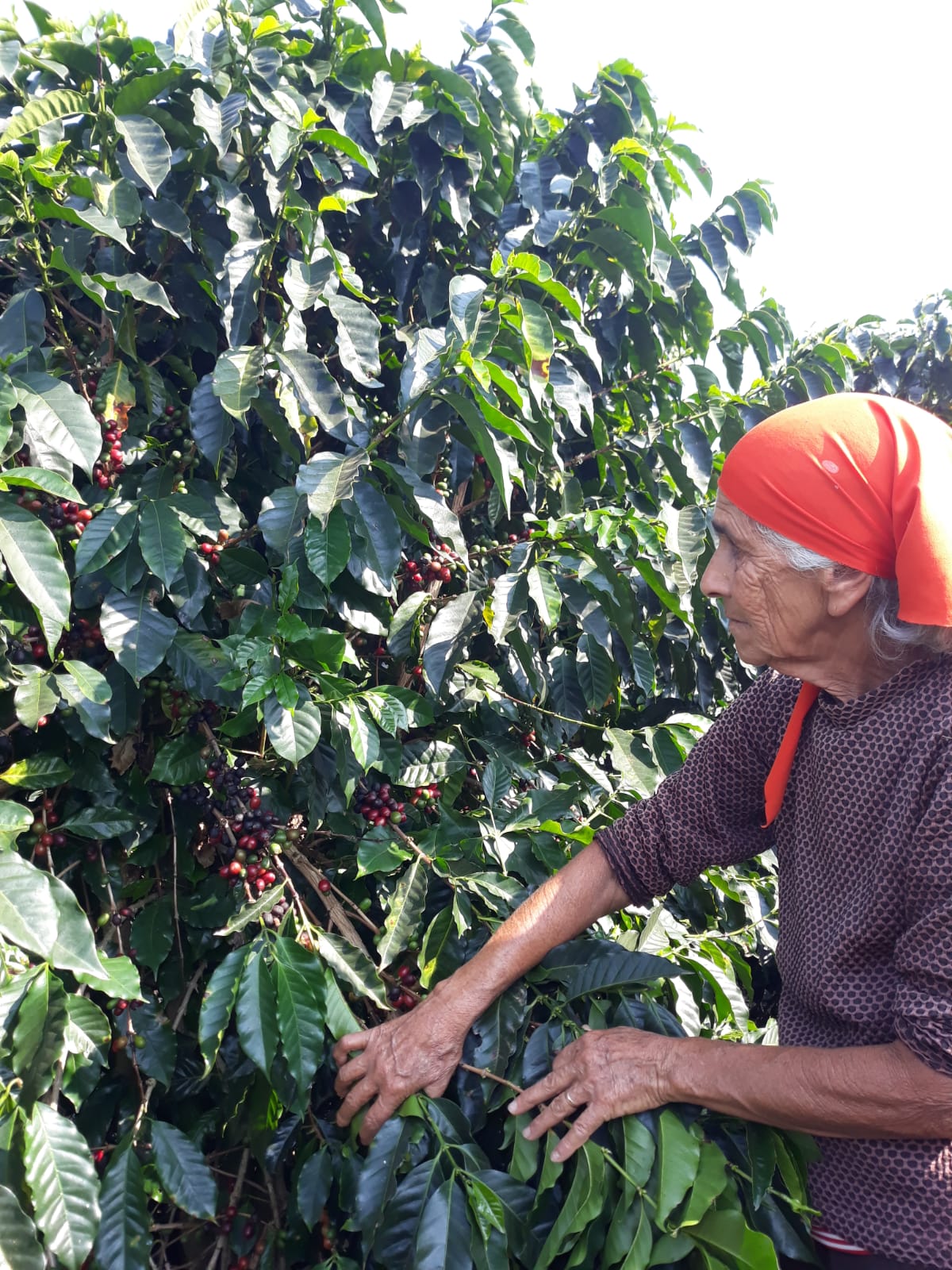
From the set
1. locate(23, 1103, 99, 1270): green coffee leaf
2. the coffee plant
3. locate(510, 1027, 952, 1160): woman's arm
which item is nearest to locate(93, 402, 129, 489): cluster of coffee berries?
the coffee plant

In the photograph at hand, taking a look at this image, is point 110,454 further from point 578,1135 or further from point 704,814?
point 578,1135

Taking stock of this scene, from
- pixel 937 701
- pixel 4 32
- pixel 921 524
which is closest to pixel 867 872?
pixel 937 701

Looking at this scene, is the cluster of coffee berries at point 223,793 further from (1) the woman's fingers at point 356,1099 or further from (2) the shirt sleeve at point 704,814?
(2) the shirt sleeve at point 704,814

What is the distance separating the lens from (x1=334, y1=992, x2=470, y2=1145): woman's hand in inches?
55.5

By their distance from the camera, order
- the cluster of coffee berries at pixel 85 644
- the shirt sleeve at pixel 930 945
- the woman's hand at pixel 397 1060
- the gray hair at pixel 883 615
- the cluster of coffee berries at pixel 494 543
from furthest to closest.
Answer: the cluster of coffee berries at pixel 494 543
the cluster of coffee berries at pixel 85 644
the woman's hand at pixel 397 1060
the gray hair at pixel 883 615
the shirt sleeve at pixel 930 945

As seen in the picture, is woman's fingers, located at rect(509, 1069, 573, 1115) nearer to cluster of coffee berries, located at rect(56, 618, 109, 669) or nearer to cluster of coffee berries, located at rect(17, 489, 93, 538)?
cluster of coffee berries, located at rect(56, 618, 109, 669)

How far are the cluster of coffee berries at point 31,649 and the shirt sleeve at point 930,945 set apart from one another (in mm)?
1383

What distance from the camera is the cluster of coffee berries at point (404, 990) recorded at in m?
1.60

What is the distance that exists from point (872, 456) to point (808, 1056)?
0.82 meters

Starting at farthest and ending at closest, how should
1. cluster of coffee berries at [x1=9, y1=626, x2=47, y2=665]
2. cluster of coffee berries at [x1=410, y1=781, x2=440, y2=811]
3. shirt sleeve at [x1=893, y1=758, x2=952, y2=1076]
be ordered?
cluster of coffee berries at [x1=410, y1=781, x2=440, y2=811] → cluster of coffee berries at [x1=9, y1=626, x2=47, y2=665] → shirt sleeve at [x1=893, y1=758, x2=952, y2=1076]

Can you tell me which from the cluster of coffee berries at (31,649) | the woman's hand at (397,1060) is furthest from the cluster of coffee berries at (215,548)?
the woman's hand at (397,1060)

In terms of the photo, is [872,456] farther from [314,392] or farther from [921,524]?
[314,392]

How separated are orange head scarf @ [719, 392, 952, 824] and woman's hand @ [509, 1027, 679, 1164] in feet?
2.38

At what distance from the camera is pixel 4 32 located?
188 cm
